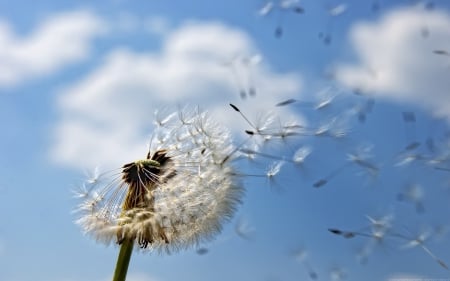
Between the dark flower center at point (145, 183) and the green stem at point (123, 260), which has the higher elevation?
the dark flower center at point (145, 183)

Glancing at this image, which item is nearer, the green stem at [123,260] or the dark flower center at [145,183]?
the green stem at [123,260]

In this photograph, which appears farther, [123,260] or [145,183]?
[145,183]

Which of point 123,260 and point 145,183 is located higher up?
point 145,183

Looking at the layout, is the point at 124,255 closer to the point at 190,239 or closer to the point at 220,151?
the point at 190,239

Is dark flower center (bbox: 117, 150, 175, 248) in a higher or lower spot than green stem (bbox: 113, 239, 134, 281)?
higher

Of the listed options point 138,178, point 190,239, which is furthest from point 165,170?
point 190,239

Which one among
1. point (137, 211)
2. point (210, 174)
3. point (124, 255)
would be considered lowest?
point (124, 255)

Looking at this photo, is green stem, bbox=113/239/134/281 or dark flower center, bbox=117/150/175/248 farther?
dark flower center, bbox=117/150/175/248

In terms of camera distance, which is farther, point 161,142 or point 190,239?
A: point 161,142
